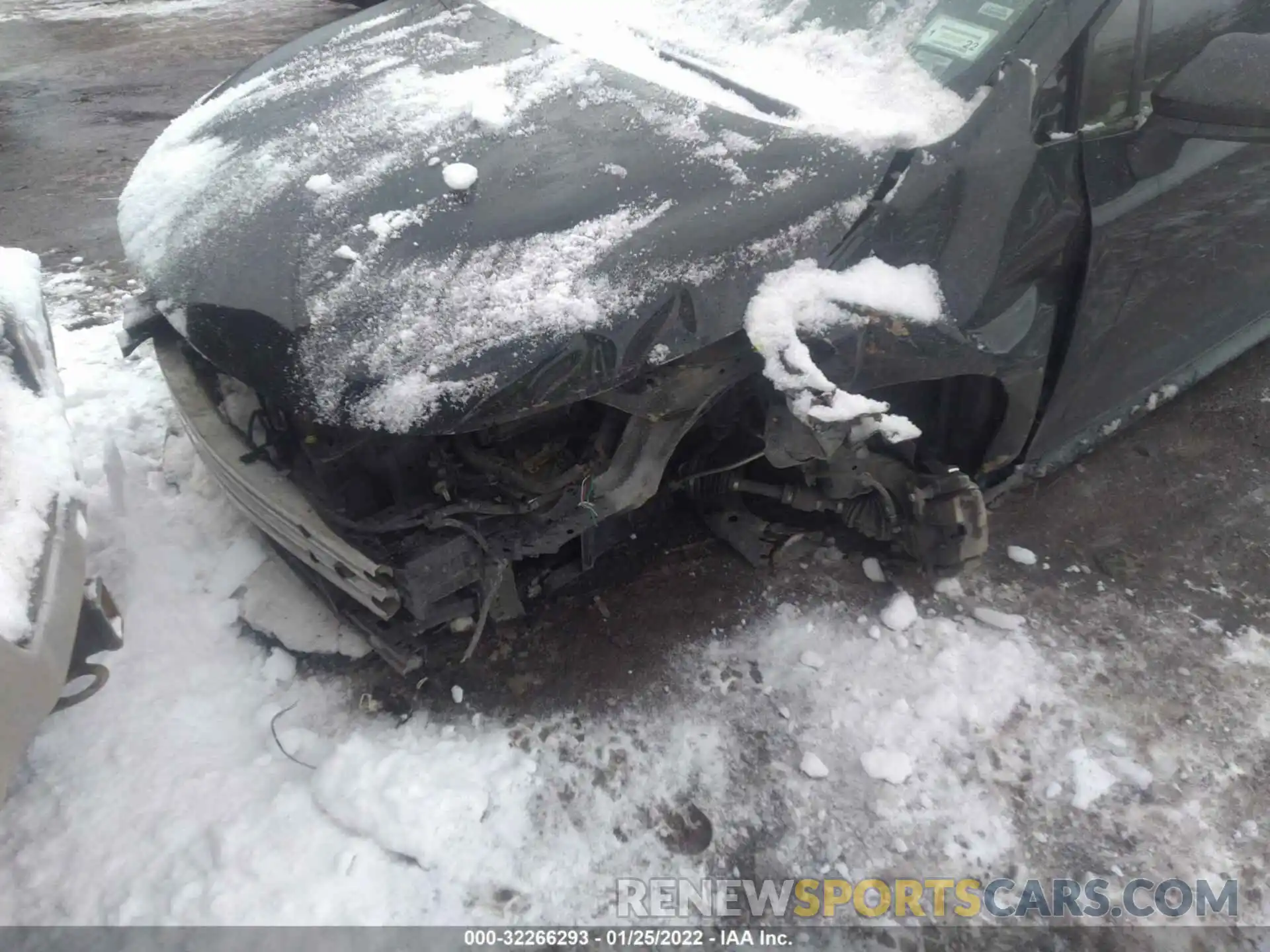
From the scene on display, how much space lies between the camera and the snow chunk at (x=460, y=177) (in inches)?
76.8

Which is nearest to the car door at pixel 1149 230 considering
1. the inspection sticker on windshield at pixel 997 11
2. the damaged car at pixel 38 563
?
the inspection sticker on windshield at pixel 997 11

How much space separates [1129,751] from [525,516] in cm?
173

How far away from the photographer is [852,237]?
1.90 metres

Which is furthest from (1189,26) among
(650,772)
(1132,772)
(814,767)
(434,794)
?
(434,794)

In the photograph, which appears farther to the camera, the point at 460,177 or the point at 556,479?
the point at 556,479

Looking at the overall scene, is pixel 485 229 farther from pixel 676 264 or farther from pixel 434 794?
pixel 434 794

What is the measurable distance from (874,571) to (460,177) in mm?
1752

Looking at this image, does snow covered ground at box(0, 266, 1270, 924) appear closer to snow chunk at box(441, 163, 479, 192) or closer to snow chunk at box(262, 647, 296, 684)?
snow chunk at box(262, 647, 296, 684)

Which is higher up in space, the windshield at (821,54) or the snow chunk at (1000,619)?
the windshield at (821,54)

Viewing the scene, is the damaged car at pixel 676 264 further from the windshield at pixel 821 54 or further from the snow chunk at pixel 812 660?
the snow chunk at pixel 812 660

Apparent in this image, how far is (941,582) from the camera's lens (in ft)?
8.73

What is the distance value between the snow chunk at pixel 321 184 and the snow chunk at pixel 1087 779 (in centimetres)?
243

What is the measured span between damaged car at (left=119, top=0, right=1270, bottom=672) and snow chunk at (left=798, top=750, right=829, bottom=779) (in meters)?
0.71

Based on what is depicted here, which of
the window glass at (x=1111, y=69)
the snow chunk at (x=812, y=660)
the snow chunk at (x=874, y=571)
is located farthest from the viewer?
the snow chunk at (x=874, y=571)
